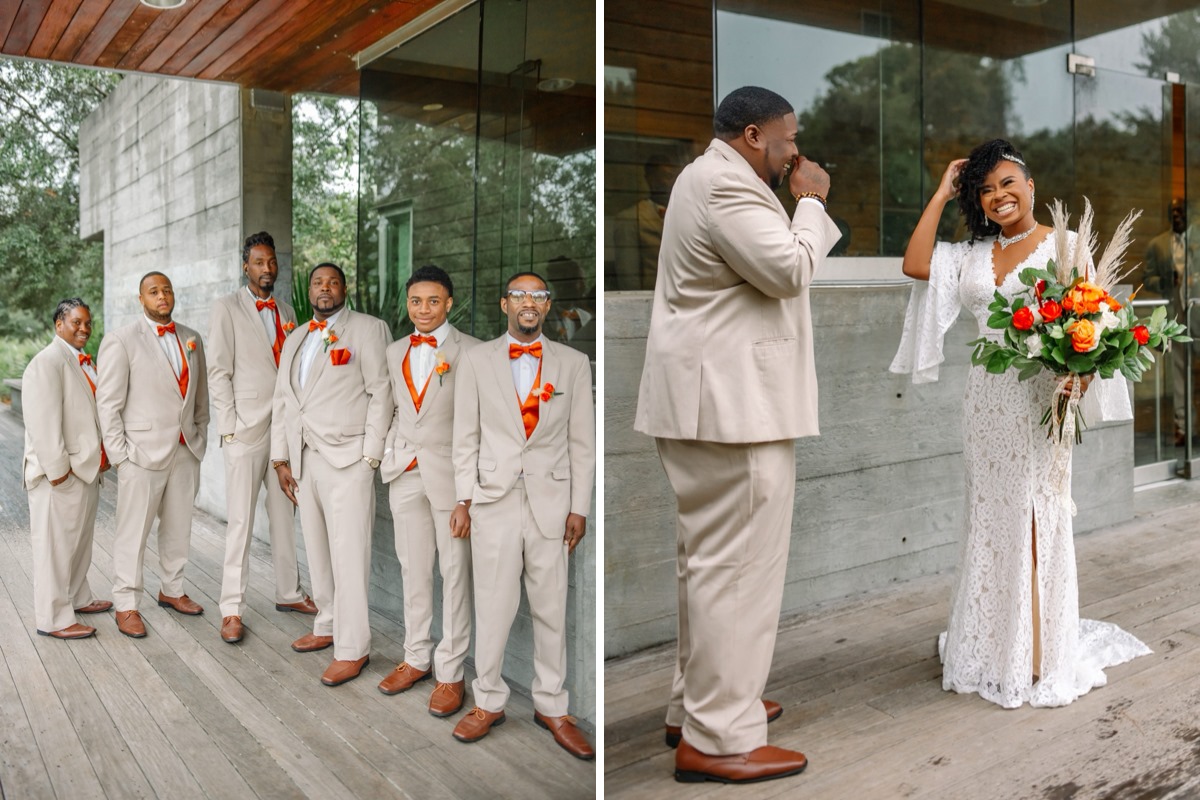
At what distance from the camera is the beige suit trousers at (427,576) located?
1.88 m

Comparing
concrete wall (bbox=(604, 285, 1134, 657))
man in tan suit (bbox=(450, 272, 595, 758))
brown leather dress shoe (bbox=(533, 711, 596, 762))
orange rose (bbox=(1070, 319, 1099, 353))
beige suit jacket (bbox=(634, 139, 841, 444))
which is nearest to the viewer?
man in tan suit (bbox=(450, 272, 595, 758))

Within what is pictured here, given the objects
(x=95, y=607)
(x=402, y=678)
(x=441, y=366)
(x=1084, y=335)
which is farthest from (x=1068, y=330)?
(x=95, y=607)

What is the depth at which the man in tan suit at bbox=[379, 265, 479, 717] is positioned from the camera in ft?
6.01

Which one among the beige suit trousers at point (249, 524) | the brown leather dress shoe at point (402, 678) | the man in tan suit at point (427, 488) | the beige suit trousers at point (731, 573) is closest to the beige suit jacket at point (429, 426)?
the man in tan suit at point (427, 488)

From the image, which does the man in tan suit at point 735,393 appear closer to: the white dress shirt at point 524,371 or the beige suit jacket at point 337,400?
the white dress shirt at point 524,371

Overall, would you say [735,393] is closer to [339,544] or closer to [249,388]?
[339,544]

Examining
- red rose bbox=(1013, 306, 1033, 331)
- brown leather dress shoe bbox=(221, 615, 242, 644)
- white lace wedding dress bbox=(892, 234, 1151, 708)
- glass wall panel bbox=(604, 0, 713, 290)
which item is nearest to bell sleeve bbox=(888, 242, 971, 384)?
white lace wedding dress bbox=(892, 234, 1151, 708)

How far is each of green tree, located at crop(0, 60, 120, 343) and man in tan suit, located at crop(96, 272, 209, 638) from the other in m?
0.08

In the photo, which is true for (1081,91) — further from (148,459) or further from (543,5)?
(148,459)

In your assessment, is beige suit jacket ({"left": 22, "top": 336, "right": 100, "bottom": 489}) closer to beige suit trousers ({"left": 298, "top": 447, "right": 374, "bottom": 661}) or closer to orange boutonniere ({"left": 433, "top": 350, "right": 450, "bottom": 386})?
beige suit trousers ({"left": 298, "top": 447, "right": 374, "bottom": 661})

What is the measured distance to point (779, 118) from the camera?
2617 millimetres

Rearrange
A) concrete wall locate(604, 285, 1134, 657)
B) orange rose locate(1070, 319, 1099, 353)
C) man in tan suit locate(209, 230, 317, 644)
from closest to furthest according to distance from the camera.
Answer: man in tan suit locate(209, 230, 317, 644)
orange rose locate(1070, 319, 1099, 353)
concrete wall locate(604, 285, 1134, 657)

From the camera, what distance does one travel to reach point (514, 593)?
203 cm

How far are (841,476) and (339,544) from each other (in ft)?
9.51
